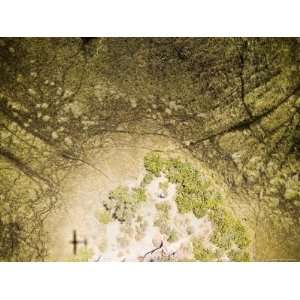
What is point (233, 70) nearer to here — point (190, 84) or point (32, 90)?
point (190, 84)

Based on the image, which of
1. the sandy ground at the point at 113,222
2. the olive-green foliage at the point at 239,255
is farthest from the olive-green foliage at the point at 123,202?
the olive-green foliage at the point at 239,255

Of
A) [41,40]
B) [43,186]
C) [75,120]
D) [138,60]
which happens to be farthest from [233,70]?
[43,186]

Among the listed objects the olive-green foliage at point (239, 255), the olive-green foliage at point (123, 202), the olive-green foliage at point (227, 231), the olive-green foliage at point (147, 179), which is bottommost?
the olive-green foliage at point (239, 255)

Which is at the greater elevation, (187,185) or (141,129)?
(141,129)

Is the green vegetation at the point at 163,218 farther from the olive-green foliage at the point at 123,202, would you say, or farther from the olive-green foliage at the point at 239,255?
the olive-green foliage at the point at 239,255

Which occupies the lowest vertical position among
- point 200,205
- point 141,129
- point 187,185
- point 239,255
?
point 239,255

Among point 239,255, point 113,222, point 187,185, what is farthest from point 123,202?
point 239,255

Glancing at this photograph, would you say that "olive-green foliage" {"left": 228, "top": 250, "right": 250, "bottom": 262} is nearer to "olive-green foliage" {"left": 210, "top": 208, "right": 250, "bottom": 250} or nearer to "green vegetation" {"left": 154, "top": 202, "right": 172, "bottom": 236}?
"olive-green foliage" {"left": 210, "top": 208, "right": 250, "bottom": 250}

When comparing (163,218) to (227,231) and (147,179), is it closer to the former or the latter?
(147,179)
